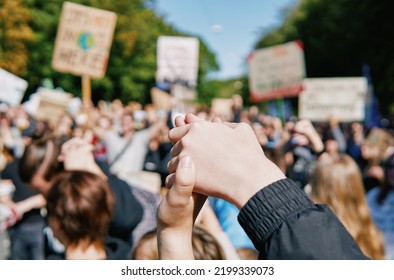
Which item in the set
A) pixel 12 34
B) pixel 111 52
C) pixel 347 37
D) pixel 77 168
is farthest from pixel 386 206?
pixel 111 52

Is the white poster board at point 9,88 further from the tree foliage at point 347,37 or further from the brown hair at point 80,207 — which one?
the tree foliage at point 347,37

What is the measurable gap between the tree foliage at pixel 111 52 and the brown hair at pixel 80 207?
19128 millimetres

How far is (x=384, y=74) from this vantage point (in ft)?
96.2

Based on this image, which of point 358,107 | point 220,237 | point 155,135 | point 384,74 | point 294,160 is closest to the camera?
point 220,237

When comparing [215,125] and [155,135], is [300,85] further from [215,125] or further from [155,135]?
[215,125]

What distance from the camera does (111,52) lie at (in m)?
35.8

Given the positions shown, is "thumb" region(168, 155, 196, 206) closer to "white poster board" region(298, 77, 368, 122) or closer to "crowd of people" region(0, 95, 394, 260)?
"crowd of people" region(0, 95, 394, 260)

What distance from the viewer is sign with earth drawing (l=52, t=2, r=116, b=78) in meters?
8.51

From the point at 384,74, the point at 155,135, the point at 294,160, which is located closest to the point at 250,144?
the point at 294,160

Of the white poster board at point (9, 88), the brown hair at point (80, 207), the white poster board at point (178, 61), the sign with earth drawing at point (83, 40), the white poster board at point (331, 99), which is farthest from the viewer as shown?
the white poster board at point (331, 99)

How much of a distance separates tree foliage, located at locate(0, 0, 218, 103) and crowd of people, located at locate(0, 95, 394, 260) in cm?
1610

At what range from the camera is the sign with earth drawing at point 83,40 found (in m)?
8.51

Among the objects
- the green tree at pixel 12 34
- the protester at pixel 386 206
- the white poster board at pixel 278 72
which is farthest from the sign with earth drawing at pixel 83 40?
the green tree at pixel 12 34

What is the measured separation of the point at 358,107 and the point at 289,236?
9445mm
